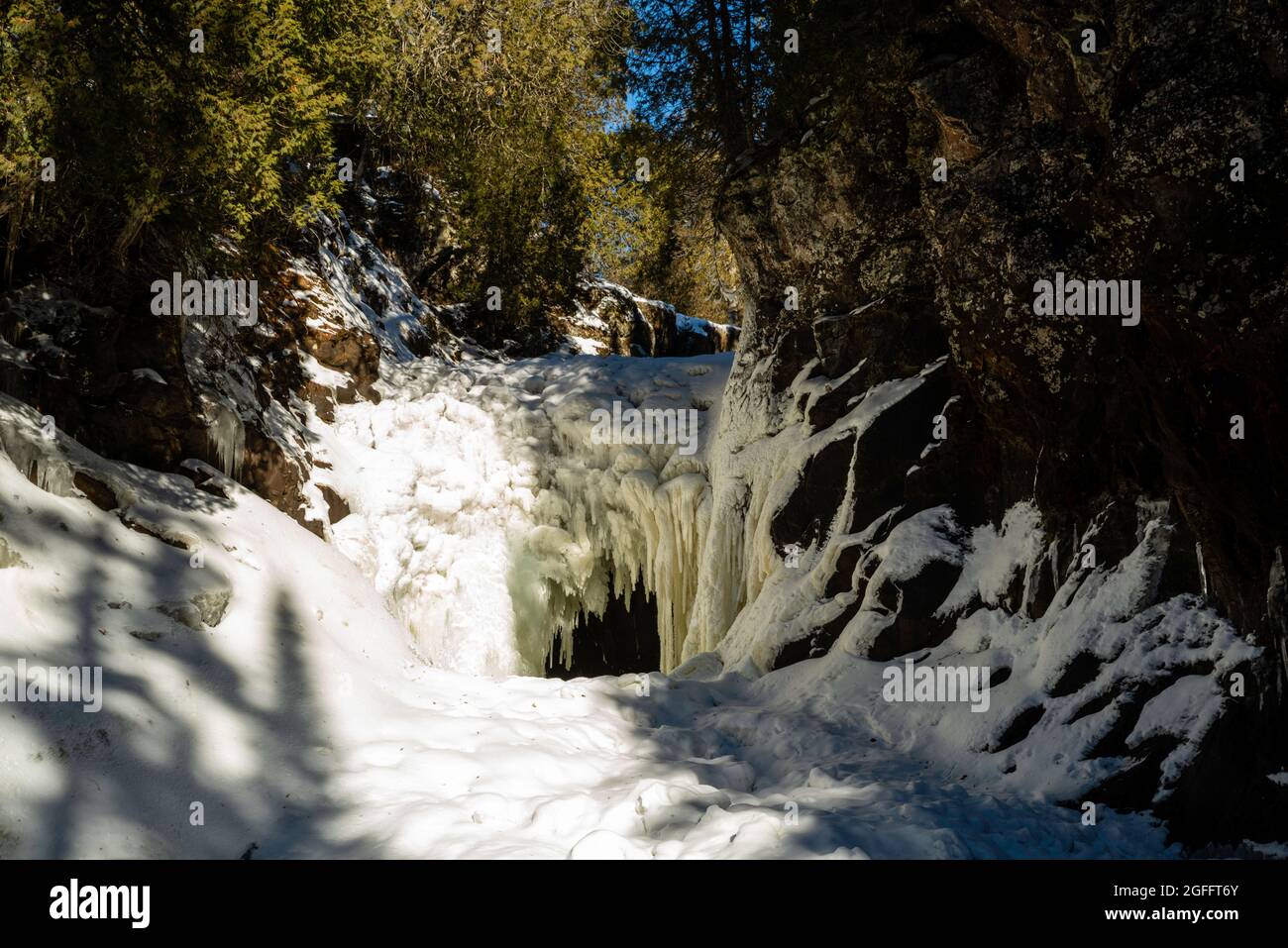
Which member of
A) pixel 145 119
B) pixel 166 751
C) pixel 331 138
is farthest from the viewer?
pixel 331 138

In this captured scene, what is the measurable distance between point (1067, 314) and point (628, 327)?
15118mm

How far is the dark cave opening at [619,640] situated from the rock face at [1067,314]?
2402 millimetres

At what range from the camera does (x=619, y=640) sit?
38.8 feet

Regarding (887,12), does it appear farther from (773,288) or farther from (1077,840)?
(1077,840)

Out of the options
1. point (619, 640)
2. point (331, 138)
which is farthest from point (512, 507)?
point (331, 138)

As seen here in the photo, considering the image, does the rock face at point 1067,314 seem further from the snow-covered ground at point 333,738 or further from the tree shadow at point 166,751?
the tree shadow at point 166,751

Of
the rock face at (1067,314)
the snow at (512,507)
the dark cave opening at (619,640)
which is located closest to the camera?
the rock face at (1067,314)

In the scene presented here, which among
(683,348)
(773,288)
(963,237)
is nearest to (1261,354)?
(963,237)

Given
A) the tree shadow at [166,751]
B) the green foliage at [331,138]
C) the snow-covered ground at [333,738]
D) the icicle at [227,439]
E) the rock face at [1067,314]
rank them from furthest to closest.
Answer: the icicle at [227,439], the green foliage at [331,138], the rock face at [1067,314], the snow-covered ground at [333,738], the tree shadow at [166,751]

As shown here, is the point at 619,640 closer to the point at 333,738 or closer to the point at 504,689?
the point at 504,689

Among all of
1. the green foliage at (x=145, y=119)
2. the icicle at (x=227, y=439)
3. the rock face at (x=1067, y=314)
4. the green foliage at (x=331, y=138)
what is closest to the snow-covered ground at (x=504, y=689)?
the rock face at (x=1067, y=314)

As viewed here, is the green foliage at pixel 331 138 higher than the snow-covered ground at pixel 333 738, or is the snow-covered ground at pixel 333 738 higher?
the green foliage at pixel 331 138

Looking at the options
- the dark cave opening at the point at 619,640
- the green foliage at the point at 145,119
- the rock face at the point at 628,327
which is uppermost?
the rock face at the point at 628,327

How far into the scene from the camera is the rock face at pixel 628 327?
19.1 m
